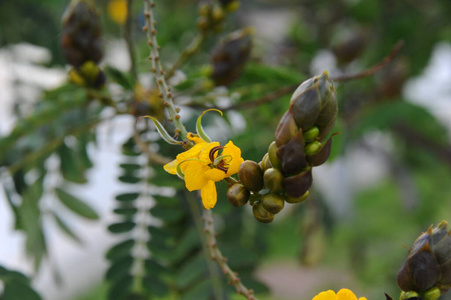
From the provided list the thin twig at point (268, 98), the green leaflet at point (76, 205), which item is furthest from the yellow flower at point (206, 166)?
the green leaflet at point (76, 205)

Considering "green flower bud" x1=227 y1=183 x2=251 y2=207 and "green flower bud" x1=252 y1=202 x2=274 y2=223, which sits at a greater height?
"green flower bud" x1=227 y1=183 x2=251 y2=207

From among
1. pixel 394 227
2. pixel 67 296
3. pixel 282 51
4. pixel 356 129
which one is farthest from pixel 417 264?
pixel 394 227

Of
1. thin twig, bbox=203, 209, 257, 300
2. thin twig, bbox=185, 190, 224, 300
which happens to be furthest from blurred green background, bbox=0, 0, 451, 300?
thin twig, bbox=203, 209, 257, 300

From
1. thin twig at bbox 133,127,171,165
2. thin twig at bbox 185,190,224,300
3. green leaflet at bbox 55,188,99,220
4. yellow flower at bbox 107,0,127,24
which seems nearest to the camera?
thin twig at bbox 133,127,171,165

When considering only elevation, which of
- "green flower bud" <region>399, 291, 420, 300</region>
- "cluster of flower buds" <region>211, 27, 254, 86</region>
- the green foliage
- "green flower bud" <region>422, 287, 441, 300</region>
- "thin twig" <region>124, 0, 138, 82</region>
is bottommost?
"green flower bud" <region>422, 287, 441, 300</region>

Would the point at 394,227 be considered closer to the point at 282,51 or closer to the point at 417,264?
the point at 282,51

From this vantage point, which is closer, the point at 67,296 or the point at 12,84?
the point at 12,84

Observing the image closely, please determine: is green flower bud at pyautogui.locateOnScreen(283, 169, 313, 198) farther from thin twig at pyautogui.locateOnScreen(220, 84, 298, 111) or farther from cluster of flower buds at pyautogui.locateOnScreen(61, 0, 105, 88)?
cluster of flower buds at pyautogui.locateOnScreen(61, 0, 105, 88)

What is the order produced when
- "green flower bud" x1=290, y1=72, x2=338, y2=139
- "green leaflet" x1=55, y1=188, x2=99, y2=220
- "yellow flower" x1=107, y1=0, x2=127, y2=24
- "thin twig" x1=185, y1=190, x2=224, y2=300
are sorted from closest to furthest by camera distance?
1. "green flower bud" x1=290, y1=72, x2=338, y2=139
2. "thin twig" x1=185, y1=190, x2=224, y2=300
3. "green leaflet" x1=55, y1=188, x2=99, y2=220
4. "yellow flower" x1=107, y1=0, x2=127, y2=24
